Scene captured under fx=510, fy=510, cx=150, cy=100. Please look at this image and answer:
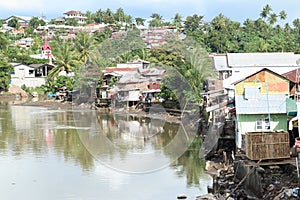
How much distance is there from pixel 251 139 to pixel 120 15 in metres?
75.7

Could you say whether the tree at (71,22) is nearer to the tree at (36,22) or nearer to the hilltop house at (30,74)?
the tree at (36,22)

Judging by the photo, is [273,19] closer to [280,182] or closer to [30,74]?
[30,74]

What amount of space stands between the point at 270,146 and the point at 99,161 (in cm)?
802

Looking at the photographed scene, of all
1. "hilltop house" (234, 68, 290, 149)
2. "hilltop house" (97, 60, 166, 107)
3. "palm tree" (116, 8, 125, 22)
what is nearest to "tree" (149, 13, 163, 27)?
"palm tree" (116, 8, 125, 22)

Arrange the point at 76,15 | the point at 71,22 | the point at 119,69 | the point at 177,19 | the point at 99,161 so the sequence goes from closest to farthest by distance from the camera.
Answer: the point at 99,161
the point at 119,69
the point at 177,19
the point at 71,22
the point at 76,15

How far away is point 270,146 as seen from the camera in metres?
11.8

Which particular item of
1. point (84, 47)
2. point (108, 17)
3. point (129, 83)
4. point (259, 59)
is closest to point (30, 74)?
point (84, 47)

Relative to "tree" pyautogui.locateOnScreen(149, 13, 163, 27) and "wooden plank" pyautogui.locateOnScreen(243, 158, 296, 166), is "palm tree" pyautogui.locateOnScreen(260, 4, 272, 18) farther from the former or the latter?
"wooden plank" pyautogui.locateOnScreen(243, 158, 296, 166)

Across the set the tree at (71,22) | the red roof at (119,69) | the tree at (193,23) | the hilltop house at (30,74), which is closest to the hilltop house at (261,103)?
the red roof at (119,69)

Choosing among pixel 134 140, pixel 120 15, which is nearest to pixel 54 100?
pixel 134 140

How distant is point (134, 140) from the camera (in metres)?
23.1

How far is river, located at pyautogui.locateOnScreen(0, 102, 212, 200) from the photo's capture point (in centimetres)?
1443

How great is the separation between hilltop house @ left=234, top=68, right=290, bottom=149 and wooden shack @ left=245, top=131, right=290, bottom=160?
8.22ft

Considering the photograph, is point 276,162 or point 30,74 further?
point 30,74
